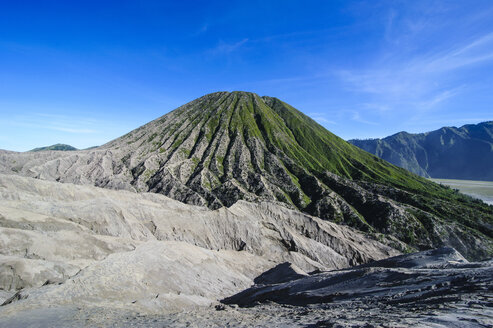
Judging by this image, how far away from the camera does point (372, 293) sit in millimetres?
25281

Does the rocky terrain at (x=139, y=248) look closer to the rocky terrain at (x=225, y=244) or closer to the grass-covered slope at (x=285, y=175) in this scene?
the rocky terrain at (x=225, y=244)

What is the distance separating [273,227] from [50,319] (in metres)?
43.8

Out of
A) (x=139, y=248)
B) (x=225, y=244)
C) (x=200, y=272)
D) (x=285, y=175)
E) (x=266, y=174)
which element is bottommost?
(x=200, y=272)

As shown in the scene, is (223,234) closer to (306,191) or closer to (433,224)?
(306,191)

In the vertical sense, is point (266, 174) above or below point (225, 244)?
above

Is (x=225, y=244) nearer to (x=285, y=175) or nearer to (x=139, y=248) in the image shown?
(x=139, y=248)

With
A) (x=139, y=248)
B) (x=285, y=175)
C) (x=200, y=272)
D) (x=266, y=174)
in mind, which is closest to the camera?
(x=139, y=248)

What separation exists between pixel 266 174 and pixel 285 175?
7.78 meters

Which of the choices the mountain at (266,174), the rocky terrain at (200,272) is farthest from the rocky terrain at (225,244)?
the mountain at (266,174)

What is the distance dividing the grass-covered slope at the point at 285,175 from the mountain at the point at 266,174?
1.27 ft

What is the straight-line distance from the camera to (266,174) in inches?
4454

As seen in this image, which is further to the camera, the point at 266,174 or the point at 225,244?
the point at 266,174

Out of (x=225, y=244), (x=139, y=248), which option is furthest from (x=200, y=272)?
(x=225, y=244)

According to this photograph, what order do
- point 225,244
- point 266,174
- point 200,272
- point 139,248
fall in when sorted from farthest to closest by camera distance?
point 266,174, point 225,244, point 200,272, point 139,248
